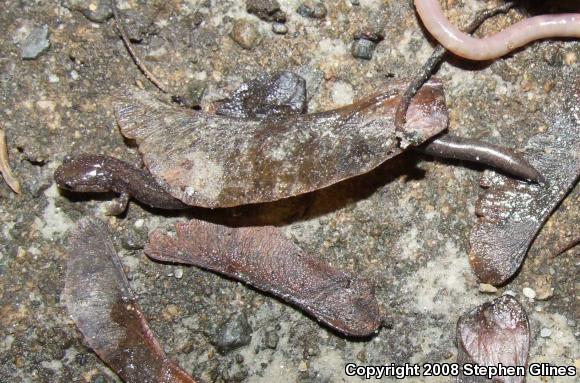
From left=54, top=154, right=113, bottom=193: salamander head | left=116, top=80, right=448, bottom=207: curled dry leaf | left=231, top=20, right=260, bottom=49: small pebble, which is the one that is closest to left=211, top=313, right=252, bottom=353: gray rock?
left=116, top=80, right=448, bottom=207: curled dry leaf

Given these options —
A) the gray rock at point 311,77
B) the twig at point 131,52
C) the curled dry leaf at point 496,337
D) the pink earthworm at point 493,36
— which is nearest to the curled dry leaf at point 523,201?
the curled dry leaf at point 496,337

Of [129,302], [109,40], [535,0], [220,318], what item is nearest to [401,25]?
[535,0]

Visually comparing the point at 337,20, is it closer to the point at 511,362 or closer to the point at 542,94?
the point at 542,94

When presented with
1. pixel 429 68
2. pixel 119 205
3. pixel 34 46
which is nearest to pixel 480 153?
pixel 429 68

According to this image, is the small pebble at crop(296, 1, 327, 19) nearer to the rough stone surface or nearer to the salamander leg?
the rough stone surface

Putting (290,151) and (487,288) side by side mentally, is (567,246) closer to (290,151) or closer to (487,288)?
(487,288)

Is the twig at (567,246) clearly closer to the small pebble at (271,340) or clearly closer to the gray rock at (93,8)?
the small pebble at (271,340)
